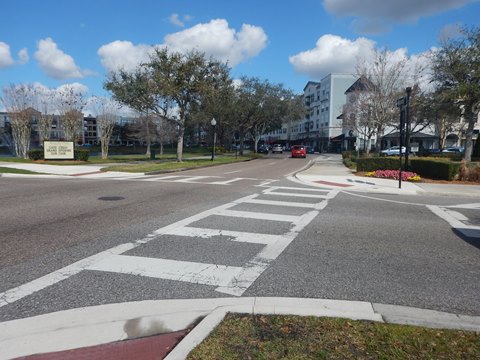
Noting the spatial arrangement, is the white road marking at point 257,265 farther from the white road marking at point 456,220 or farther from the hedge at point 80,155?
the hedge at point 80,155

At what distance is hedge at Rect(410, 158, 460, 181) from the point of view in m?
17.7

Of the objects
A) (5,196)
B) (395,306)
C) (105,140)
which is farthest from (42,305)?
(105,140)

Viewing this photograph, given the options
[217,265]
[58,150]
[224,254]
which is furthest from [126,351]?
[58,150]

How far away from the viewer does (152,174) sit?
19922 mm

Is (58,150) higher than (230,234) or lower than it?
higher

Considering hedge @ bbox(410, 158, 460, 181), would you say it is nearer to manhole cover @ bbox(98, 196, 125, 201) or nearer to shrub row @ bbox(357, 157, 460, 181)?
shrub row @ bbox(357, 157, 460, 181)

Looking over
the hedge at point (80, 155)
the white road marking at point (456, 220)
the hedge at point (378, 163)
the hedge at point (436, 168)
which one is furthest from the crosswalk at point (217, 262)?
the hedge at point (80, 155)

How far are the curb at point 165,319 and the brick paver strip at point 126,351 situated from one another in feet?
0.23

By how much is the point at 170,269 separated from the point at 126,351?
1.89 meters

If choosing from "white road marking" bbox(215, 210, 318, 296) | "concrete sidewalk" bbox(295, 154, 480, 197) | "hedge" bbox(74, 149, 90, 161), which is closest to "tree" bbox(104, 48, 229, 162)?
"hedge" bbox(74, 149, 90, 161)

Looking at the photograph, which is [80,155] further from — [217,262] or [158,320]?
[158,320]

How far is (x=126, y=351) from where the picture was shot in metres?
2.91

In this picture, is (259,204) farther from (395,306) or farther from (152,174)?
(152,174)

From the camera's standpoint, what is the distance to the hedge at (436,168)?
17719 millimetres
